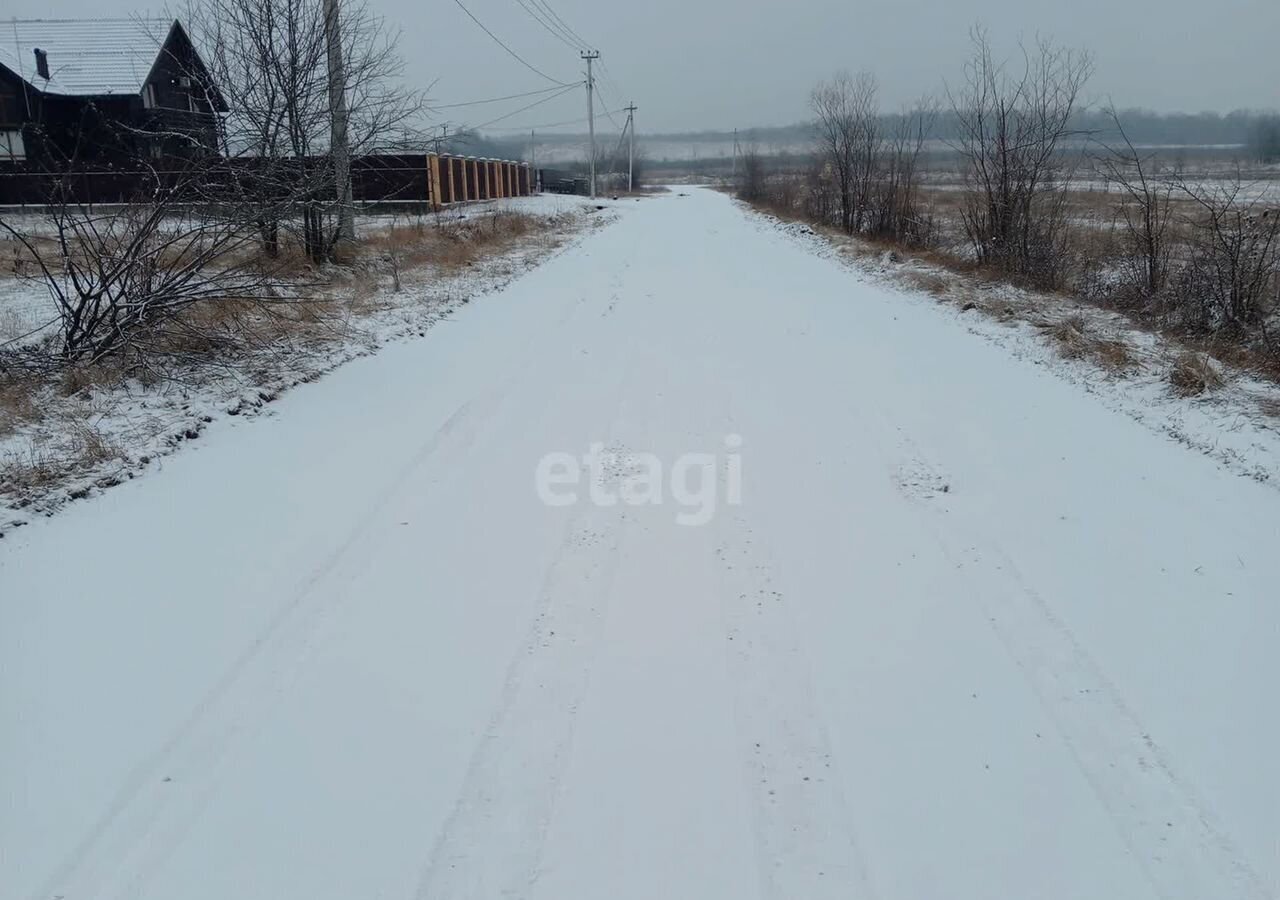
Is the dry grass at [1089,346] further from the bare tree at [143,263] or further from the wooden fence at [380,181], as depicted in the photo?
the wooden fence at [380,181]

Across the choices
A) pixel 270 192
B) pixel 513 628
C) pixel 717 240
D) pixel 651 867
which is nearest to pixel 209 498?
pixel 513 628

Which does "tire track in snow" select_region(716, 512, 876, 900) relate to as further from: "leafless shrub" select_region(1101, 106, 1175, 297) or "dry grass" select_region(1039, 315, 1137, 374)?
"leafless shrub" select_region(1101, 106, 1175, 297)

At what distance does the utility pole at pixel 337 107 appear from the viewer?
13102mm

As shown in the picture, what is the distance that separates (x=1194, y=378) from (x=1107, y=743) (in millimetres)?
5438

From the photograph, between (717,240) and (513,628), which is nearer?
(513,628)

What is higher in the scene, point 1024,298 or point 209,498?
point 1024,298

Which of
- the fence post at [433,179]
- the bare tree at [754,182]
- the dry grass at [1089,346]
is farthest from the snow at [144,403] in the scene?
the bare tree at [754,182]

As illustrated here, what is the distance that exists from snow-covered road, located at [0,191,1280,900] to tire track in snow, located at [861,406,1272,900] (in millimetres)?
14

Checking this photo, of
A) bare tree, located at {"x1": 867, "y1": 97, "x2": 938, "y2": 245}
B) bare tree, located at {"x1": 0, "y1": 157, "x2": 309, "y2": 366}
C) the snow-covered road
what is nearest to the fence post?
bare tree, located at {"x1": 867, "y1": 97, "x2": 938, "y2": 245}

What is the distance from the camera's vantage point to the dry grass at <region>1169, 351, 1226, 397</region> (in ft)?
23.4

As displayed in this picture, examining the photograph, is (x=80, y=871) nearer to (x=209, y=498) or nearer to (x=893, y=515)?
(x=209, y=498)

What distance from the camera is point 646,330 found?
1012 cm

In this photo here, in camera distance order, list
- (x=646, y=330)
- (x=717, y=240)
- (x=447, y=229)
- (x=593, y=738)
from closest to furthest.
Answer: (x=593, y=738) → (x=646, y=330) → (x=447, y=229) → (x=717, y=240)

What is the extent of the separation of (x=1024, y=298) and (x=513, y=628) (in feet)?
35.5
